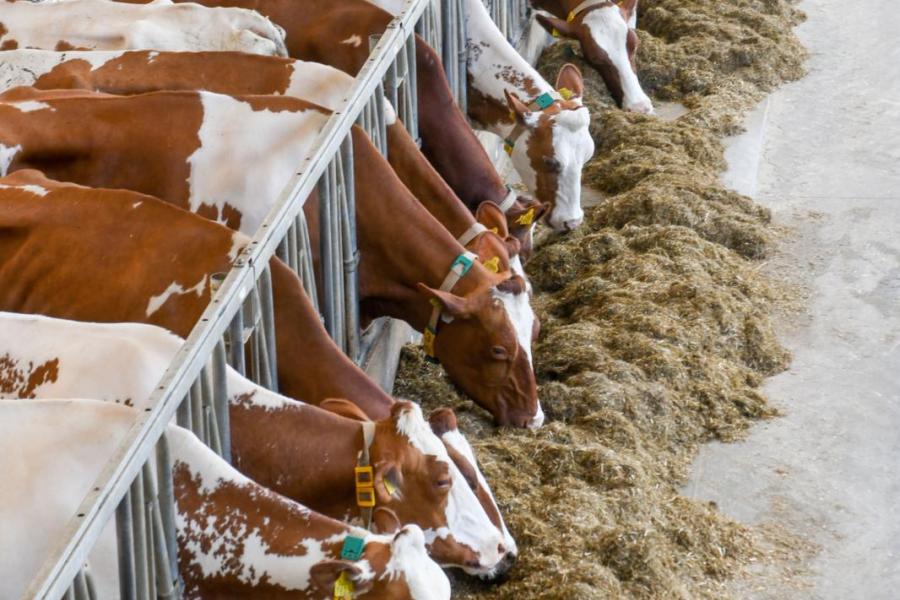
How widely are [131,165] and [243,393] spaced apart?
2055mm

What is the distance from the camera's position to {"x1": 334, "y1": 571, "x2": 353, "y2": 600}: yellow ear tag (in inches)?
143

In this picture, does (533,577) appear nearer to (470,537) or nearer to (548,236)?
(470,537)

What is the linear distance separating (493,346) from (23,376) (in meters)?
2.22

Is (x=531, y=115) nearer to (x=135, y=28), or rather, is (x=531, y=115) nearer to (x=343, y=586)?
(x=135, y=28)

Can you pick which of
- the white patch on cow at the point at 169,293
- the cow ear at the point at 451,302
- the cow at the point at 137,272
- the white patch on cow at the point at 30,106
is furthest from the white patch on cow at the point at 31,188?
the cow ear at the point at 451,302

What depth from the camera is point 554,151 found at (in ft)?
27.3

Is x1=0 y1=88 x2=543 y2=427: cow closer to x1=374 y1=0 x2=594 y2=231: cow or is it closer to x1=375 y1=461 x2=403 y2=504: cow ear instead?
x1=375 y1=461 x2=403 y2=504: cow ear

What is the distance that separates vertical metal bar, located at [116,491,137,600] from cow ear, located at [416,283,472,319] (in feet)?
8.13

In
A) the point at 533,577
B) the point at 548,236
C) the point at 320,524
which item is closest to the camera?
the point at 320,524

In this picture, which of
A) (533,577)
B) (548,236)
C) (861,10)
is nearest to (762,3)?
(861,10)

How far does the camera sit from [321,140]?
5.44m

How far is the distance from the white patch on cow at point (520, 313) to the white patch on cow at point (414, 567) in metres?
2.46

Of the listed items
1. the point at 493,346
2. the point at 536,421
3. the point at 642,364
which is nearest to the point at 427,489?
the point at 493,346

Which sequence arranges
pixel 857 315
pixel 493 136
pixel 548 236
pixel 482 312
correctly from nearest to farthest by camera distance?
1. pixel 482 312
2. pixel 857 315
3. pixel 548 236
4. pixel 493 136
